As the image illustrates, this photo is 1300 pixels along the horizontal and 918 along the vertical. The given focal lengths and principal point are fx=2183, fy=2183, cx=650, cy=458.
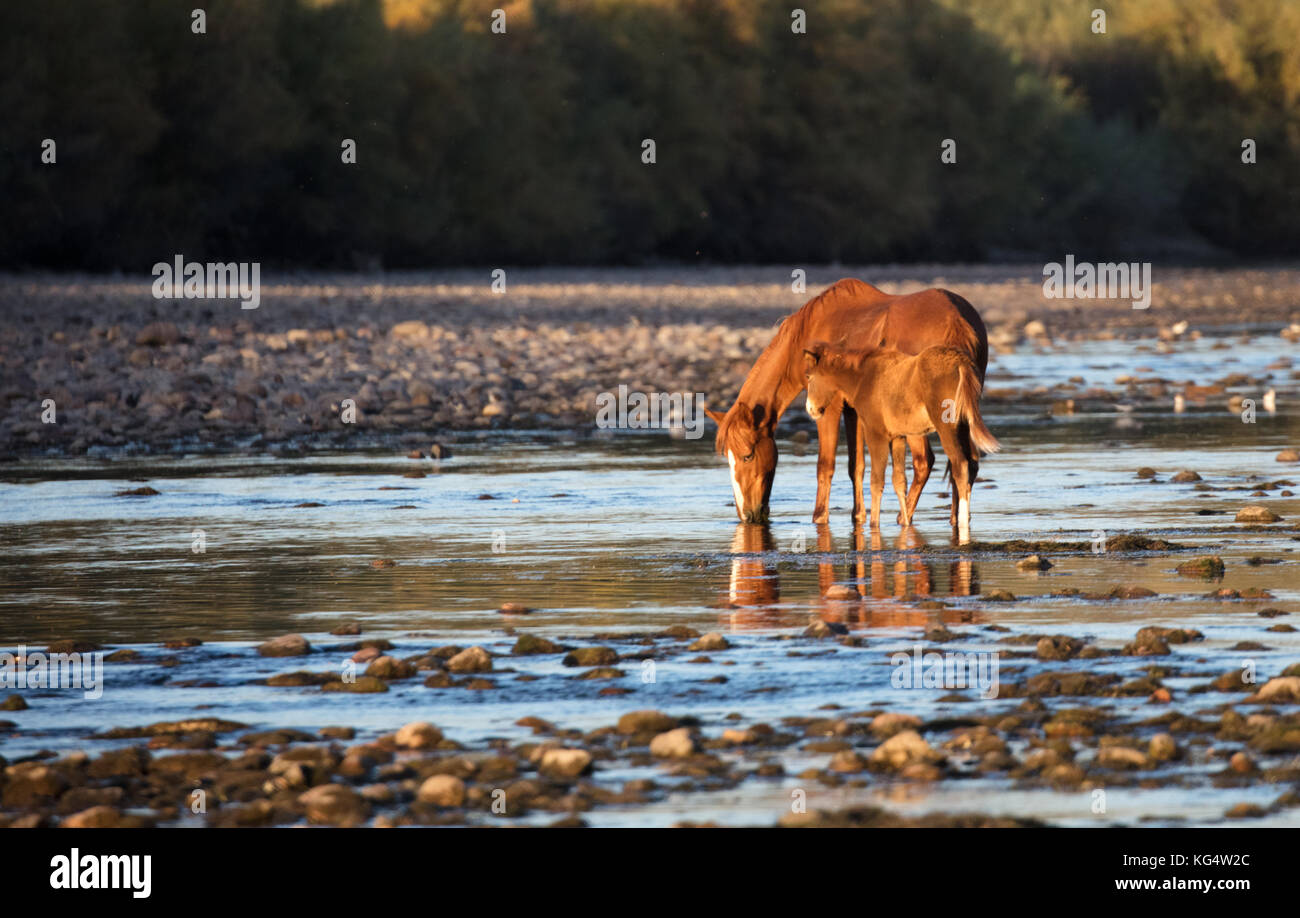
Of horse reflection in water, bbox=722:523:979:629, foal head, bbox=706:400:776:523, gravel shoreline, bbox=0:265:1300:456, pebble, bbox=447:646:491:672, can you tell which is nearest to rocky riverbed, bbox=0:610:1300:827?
pebble, bbox=447:646:491:672

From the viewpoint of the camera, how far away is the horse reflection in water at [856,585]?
9.55 m

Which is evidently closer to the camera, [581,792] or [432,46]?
[581,792]

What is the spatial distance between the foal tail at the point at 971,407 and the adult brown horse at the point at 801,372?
0.64m

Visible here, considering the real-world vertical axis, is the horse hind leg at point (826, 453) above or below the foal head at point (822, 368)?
below

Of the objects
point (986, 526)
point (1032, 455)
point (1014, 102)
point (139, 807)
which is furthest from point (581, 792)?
point (1014, 102)

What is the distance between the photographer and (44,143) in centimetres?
4806

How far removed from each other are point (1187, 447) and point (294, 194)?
44684mm

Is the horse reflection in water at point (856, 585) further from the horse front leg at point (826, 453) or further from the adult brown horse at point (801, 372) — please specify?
the horse front leg at point (826, 453)

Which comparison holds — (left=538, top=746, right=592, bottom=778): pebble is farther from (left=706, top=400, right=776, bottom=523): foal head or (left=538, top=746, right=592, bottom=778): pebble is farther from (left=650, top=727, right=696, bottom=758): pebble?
(left=706, top=400, right=776, bottom=523): foal head

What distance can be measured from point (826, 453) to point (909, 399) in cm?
127

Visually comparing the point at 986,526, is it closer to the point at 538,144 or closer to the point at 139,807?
the point at 139,807

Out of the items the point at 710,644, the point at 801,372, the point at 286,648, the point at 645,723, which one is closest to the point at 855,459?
the point at 801,372

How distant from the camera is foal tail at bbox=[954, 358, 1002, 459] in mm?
11445

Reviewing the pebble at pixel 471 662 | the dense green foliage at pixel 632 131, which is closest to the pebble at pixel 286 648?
the pebble at pixel 471 662
